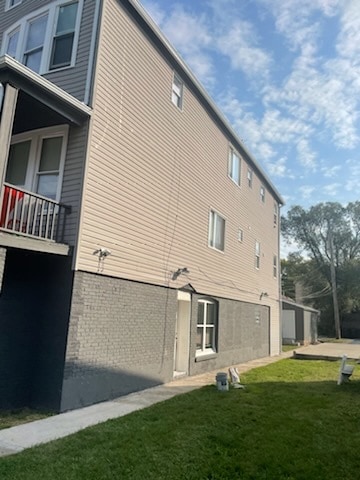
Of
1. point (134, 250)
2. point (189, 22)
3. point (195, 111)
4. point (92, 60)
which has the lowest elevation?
point (134, 250)

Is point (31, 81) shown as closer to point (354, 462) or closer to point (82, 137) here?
point (82, 137)

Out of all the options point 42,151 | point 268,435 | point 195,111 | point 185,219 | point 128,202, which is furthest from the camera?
point 195,111

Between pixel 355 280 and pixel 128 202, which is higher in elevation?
pixel 355 280

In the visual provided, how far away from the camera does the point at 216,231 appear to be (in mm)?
13938

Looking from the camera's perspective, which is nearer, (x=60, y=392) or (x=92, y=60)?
(x=60, y=392)

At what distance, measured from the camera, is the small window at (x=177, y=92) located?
1130 centimetres

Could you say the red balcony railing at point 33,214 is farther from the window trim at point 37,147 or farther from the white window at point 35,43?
the white window at point 35,43

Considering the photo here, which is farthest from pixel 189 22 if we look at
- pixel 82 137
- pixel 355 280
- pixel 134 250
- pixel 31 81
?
pixel 355 280

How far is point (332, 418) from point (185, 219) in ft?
21.6

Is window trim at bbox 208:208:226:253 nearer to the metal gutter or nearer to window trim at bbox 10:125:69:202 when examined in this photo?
window trim at bbox 10:125:69:202

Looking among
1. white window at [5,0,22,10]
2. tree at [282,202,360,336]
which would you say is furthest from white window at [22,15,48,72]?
tree at [282,202,360,336]

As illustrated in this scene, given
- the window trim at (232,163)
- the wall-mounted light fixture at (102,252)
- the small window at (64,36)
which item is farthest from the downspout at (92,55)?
the window trim at (232,163)

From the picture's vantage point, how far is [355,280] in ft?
134

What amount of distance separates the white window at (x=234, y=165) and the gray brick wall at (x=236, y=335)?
4.87 m
